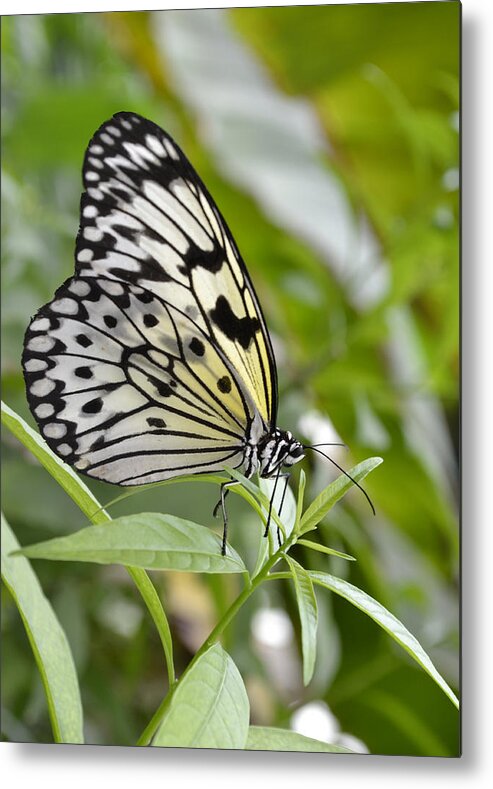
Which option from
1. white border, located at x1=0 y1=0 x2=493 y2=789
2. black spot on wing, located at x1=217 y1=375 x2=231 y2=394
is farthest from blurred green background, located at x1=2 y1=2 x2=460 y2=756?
black spot on wing, located at x1=217 y1=375 x2=231 y2=394

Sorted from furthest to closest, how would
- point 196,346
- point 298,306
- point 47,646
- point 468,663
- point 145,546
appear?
point 298,306
point 468,663
point 196,346
point 47,646
point 145,546

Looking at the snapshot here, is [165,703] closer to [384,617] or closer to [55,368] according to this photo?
[384,617]

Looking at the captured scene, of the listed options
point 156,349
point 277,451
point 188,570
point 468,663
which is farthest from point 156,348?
point 468,663

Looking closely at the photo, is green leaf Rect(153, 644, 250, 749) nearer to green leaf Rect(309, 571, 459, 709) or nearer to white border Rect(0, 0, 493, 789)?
green leaf Rect(309, 571, 459, 709)

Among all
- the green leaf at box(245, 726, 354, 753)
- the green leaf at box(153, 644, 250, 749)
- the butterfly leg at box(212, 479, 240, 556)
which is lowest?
the green leaf at box(245, 726, 354, 753)

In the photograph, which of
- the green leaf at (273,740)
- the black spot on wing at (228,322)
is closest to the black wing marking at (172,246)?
the black spot on wing at (228,322)

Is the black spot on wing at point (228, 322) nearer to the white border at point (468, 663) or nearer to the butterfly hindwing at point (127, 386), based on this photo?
the butterfly hindwing at point (127, 386)

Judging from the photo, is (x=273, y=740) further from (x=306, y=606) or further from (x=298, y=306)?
(x=298, y=306)
